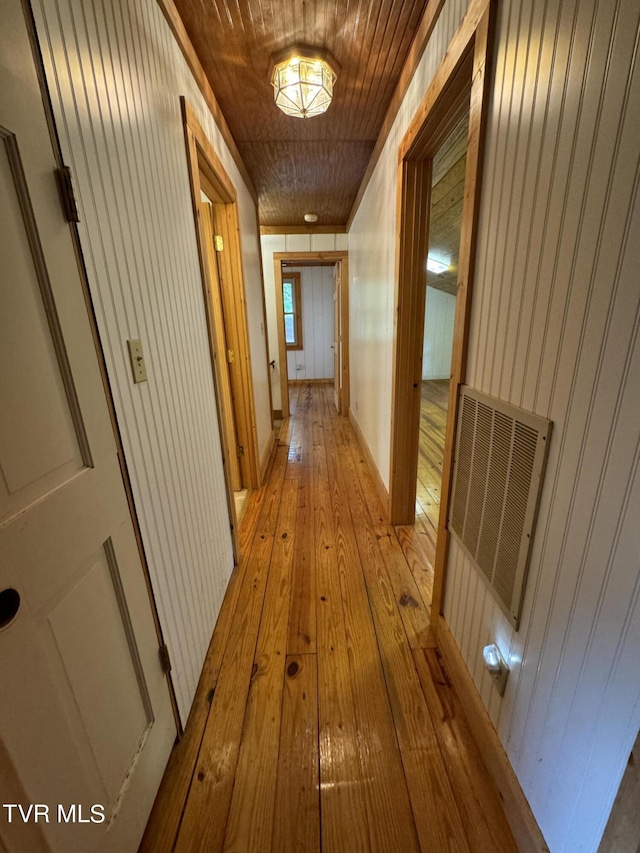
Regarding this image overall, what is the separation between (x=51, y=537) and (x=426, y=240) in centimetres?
200

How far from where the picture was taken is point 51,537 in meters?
0.60

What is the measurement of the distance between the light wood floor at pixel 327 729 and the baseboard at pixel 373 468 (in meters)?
0.44

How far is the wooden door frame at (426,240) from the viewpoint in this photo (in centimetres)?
92

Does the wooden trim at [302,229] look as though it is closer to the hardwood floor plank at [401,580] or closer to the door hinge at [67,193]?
the hardwood floor plank at [401,580]

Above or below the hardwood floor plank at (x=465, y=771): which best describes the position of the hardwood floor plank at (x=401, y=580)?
above

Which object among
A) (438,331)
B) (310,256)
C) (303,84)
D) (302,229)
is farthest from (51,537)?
(438,331)

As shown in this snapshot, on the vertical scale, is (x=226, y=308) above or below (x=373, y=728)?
above

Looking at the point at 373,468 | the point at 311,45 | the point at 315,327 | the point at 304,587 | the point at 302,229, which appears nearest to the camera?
the point at 311,45

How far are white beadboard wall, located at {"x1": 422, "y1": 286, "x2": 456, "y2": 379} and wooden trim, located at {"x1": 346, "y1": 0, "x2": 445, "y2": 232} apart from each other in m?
4.91

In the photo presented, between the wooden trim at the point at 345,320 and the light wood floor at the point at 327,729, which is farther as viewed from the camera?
the wooden trim at the point at 345,320

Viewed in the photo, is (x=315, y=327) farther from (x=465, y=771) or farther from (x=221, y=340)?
(x=465, y=771)

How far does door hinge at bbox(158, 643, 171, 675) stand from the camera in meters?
0.96

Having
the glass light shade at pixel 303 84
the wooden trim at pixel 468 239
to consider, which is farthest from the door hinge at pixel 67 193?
A: the glass light shade at pixel 303 84

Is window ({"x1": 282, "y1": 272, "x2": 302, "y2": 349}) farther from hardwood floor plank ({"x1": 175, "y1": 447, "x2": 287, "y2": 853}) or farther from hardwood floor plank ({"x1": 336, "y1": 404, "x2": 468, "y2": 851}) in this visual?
hardwood floor plank ({"x1": 336, "y1": 404, "x2": 468, "y2": 851})
